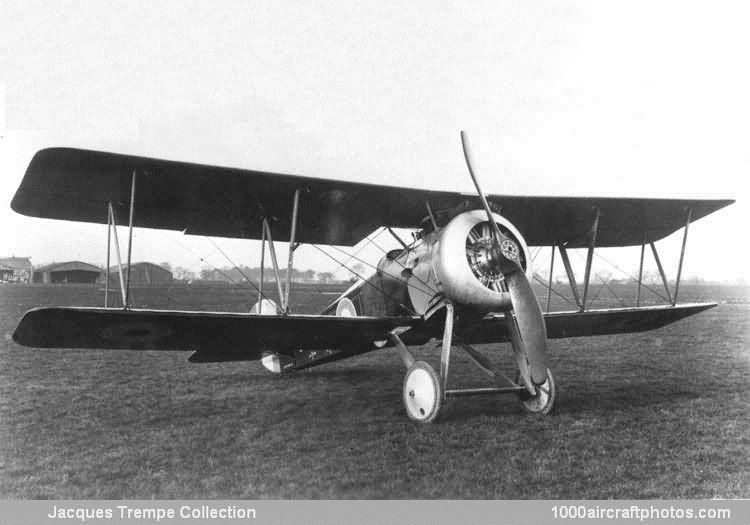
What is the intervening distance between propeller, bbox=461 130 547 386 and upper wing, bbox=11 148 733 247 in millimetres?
914

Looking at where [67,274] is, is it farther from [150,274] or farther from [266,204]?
[266,204]

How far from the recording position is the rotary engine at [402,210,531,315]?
6.00m

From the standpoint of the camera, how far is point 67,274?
7019 centimetres

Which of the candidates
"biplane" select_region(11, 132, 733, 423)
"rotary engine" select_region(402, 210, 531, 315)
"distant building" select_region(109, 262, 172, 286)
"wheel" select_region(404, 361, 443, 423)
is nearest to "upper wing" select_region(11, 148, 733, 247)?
"biplane" select_region(11, 132, 733, 423)

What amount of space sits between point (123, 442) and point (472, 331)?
4.50 metres

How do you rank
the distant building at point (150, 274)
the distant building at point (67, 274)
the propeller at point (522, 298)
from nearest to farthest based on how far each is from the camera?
the propeller at point (522, 298) < the distant building at point (150, 274) < the distant building at point (67, 274)

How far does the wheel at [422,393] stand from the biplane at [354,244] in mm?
15

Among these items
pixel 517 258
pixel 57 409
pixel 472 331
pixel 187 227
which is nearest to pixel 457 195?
pixel 517 258

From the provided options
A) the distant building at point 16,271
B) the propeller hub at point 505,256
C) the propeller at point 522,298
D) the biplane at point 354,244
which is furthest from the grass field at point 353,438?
the distant building at point 16,271

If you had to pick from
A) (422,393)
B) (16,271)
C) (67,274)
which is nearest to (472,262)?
(422,393)

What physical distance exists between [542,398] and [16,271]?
262 ft

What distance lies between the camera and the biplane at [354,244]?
539 centimetres

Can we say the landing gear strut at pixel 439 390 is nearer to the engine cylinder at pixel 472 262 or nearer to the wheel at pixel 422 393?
the wheel at pixel 422 393
